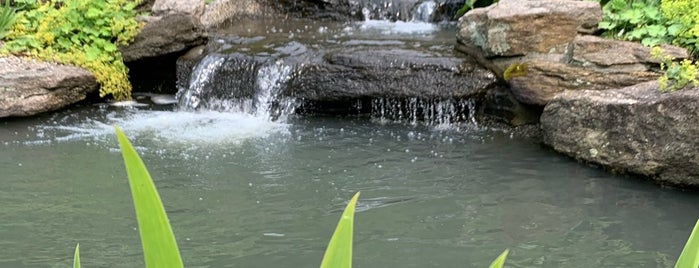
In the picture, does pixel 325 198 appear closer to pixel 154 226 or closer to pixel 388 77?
pixel 388 77

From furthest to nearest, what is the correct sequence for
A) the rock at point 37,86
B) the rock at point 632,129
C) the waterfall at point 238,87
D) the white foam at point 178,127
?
the waterfall at point 238,87 < the rock at point 37,86 < the white foam at point 178,127 < the rock at point 632,129

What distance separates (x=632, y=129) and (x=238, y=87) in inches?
174

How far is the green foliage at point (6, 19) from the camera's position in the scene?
8.27 m

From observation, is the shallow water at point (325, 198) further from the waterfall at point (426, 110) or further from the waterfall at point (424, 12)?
the waterfall at point (424, 12)

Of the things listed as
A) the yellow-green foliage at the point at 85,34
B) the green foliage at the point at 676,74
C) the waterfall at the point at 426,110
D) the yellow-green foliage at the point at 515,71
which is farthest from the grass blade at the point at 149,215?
the yellow-green foliage at the point at 85,34

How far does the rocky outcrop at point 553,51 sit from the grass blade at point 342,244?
20.0 feet

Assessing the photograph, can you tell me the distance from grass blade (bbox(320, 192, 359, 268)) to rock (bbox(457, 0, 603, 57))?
21.6ft

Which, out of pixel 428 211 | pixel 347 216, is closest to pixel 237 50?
pixel 428 211

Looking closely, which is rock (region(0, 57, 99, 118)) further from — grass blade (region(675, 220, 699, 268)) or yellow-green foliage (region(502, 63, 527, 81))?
grass blade (region(675, 220, 699, 268))

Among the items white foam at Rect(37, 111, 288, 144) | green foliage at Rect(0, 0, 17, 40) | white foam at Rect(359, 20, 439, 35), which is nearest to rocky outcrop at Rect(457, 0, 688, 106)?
white foam at Rect(37, 111, 288, 144)

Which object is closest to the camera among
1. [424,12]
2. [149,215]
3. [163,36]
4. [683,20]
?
[149,215]

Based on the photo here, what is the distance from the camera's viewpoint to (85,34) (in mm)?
8758

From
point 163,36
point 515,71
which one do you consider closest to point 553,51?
point 515,71

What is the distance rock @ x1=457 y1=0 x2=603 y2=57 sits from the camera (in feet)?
23.3
